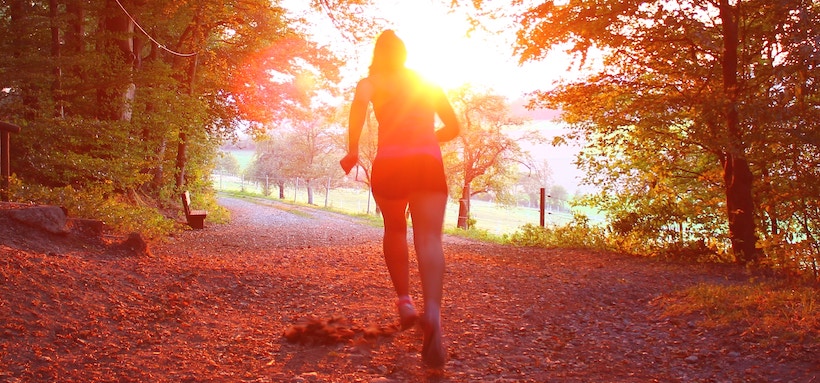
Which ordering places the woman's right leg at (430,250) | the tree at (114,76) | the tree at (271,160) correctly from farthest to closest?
the tree at (271,160)
the tree at (114,76)
the woman's right leg at (430,250)

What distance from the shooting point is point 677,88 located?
8812 mm

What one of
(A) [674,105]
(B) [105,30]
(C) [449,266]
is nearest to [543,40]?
(A) [674,105]

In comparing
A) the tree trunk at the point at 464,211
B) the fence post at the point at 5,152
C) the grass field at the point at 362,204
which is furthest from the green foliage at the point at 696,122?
the grass field at the point at 362,204

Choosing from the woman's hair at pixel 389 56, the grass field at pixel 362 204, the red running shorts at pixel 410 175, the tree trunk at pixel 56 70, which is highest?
the tree trunk at pixel 56 70

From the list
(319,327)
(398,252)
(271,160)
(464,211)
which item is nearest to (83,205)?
(319,327)

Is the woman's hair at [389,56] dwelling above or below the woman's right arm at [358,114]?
above

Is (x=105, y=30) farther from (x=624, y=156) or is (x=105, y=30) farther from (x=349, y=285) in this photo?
(x=624, y=156)

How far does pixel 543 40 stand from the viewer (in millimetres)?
8688

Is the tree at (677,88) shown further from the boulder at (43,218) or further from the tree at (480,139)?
the tree at (480,139)

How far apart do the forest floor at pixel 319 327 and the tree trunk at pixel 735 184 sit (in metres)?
2.18

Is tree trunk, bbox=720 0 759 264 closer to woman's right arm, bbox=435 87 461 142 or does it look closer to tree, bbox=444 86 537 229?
woman's right arm, bbox=435 87 461 142

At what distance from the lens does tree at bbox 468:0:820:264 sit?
7.52m

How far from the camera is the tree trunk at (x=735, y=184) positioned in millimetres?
8219

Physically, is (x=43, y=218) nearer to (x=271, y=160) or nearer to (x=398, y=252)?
(x=398, y=252)
